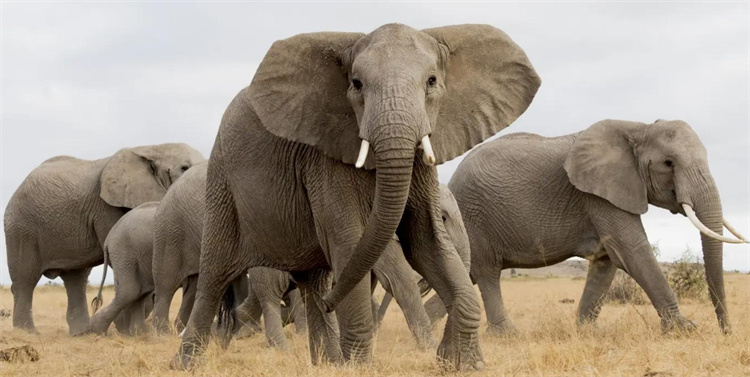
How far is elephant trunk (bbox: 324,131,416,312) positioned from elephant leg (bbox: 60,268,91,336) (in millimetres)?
8715

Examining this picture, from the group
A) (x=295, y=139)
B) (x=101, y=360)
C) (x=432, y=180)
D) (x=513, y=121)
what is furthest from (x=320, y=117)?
(x=101, y=360)

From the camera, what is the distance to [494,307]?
1193cm

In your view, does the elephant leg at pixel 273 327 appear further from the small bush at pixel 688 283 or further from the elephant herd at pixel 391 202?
the small bush at pixel 688 283

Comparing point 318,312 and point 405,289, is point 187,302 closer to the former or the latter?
point 405,289

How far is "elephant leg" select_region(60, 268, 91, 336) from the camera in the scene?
14729 millimetres

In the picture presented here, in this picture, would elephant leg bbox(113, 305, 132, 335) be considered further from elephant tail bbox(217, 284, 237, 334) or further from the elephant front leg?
the elephant front leg

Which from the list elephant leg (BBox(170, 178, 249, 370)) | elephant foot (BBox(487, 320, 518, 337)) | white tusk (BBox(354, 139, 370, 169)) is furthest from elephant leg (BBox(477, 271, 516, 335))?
white tusk (BBox(354, 139, 370, 169))

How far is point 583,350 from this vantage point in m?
7.74

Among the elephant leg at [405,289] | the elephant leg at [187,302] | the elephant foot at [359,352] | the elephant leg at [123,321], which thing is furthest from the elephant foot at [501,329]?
the elephant foot at [359,352]

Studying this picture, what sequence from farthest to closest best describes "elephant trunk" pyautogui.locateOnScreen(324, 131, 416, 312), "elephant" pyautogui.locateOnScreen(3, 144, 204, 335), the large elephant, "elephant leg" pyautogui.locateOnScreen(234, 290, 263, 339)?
"elephant" pyautogui.locateOnScreen(3, 144, 204, 335)
"elephant leg" pyautogui.locateOnScreen(234, 290, 263, 339)
the large elephant
"elephant trunk" pyautogui.locateOnScreen(324, 131, 416, 312)

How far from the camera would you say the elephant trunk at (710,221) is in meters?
10.2

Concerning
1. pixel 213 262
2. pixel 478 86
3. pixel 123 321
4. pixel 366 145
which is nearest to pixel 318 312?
pixel 213 262

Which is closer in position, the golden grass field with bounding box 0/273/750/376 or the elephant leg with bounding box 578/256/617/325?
the golden grass field with bounding box 0/273/750/376

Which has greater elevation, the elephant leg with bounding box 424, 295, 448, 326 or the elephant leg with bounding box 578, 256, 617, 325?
the elephant leg with bounding box 578, 256, 617, 325
